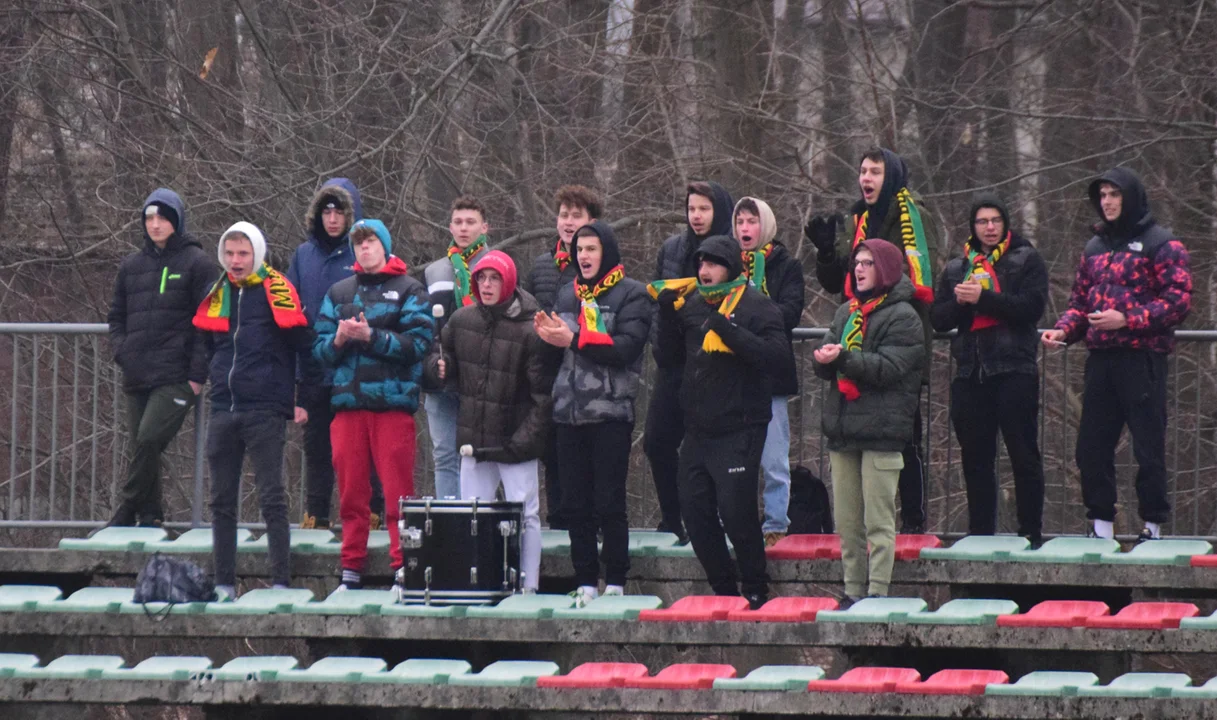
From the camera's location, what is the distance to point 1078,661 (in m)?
8.25

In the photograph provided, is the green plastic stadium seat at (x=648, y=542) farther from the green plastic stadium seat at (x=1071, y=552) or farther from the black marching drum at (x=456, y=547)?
the green plastic stadium seat at (x=1071, y=552)

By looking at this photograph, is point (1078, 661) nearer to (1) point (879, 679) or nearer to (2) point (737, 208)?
(1) point (879, 679)

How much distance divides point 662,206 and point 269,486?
642cm

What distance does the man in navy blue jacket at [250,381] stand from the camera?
30.0 ft

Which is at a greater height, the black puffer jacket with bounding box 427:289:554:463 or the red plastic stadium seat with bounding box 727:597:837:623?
the black puffer jacket with bounding box 427:289:554:463

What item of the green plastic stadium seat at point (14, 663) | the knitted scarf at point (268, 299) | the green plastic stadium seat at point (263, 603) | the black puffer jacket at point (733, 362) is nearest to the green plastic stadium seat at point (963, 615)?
the black puffer jacket at point (733, 362)

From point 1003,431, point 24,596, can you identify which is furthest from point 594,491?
point 24,596

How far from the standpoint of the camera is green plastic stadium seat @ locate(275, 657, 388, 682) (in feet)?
27.3

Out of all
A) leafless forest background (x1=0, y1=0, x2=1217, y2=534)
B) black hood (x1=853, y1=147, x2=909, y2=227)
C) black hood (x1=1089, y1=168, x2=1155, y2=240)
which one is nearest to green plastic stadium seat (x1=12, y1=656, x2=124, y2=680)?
black hood (x1=853, y1=147, x2=909, y2=227)

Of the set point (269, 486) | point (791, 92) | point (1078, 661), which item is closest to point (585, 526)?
point (269, 486)

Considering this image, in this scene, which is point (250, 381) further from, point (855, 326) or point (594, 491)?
point (855, 326)

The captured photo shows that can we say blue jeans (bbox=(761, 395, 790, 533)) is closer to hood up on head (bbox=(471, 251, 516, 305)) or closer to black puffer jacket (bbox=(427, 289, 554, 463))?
black puffer jacket (bbox=(427, 289, 554, 463))

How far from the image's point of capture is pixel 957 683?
771cm

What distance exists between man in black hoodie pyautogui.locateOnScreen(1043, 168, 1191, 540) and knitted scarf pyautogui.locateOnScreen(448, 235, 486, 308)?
9.34ft
